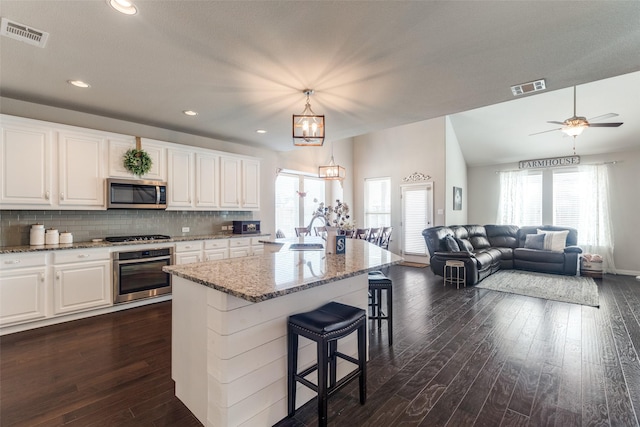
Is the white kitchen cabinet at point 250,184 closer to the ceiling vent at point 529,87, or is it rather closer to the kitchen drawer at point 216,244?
the kitchen drawer at point 216,244

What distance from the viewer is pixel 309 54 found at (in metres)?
2.38

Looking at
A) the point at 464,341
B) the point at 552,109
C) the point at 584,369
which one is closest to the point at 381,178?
the point at 552,109

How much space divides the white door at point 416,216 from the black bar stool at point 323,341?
5.74 meters

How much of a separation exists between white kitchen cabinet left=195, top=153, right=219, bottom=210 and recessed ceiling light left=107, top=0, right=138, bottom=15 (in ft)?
9.51

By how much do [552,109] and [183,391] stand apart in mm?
7410

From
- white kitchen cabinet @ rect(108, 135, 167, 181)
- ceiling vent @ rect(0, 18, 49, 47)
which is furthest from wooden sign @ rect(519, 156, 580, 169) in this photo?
ceiling vent @ rect(0, 18, 49, 47)

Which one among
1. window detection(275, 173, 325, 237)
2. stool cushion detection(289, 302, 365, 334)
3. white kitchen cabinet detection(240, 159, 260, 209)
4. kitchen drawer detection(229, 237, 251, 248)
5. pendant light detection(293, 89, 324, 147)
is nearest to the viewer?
stool cushion detection(289, 302, 365, 334)

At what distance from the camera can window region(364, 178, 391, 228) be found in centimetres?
811

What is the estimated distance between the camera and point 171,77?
9.20ft

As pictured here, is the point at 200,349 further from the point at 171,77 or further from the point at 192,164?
the point at 192,164

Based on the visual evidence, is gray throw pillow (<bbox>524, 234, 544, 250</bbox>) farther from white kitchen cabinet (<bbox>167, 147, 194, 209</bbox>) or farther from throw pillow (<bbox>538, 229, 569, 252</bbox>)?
white kitchen cabinet (<bbox>167, 147, 194, 209</bbox>)

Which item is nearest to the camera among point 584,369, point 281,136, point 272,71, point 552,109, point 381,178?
point 584,369

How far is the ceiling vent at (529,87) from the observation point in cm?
288

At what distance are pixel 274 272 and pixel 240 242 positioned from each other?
3.35 m
